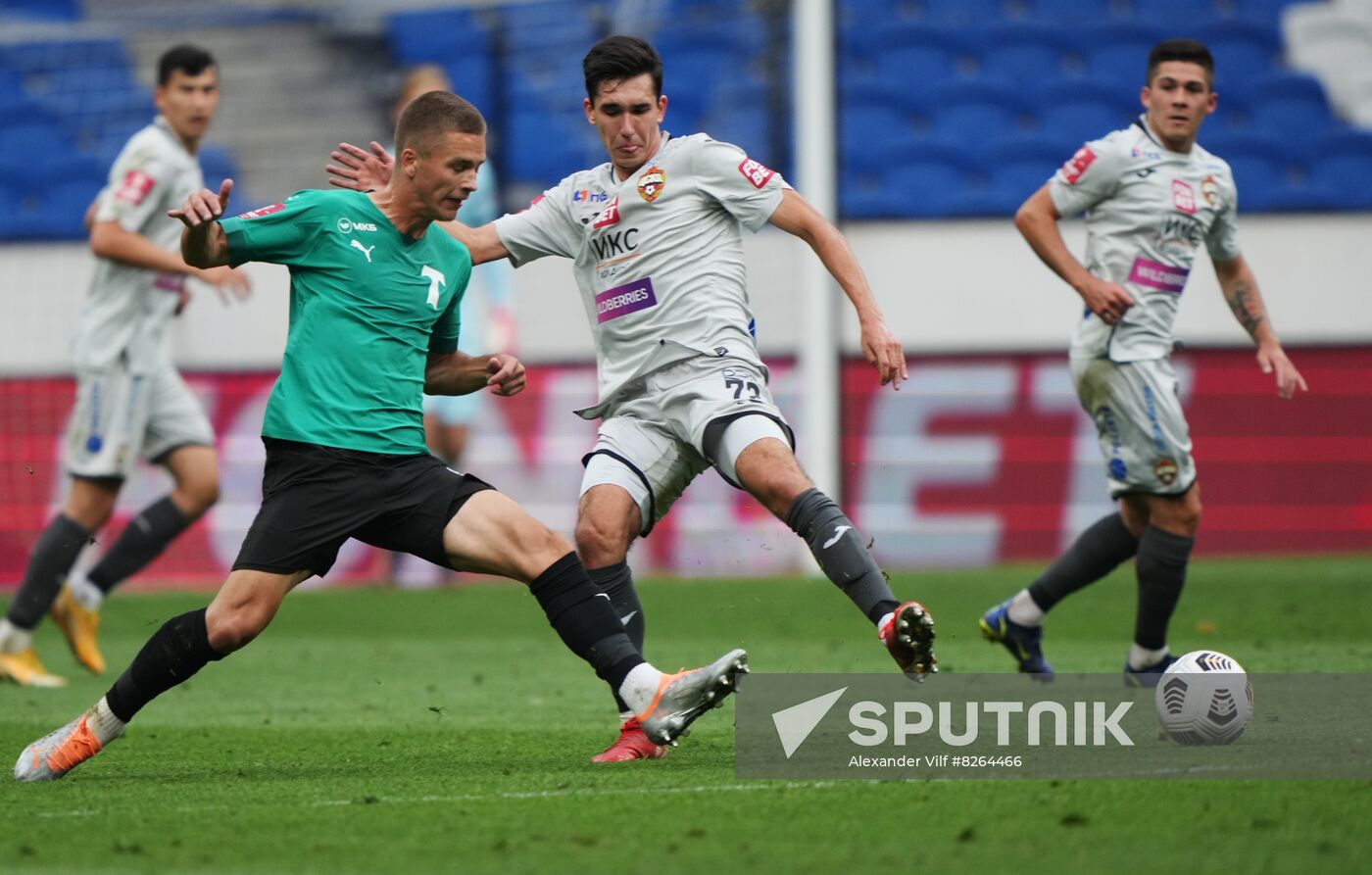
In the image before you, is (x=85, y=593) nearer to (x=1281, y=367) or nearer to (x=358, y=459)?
(x=358, y=459)

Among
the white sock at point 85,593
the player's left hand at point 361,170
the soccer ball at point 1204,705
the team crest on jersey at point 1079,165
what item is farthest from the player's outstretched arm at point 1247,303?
the white sock at point 85,593

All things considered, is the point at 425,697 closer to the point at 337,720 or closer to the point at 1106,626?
the point at 337,720

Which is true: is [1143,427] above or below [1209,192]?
below

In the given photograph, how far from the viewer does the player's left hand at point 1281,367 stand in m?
6.71

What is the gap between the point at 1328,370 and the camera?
1246 centimetres

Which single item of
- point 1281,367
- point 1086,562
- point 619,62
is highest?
point 619,62

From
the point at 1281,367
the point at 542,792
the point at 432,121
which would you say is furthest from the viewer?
the point at 1281,367

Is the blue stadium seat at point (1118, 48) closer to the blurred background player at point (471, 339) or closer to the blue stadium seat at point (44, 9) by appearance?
the blurred background player at point (471, 339)

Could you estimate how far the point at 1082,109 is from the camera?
14.7 meters

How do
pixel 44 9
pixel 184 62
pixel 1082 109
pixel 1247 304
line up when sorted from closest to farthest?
pixel 1247 304
pixel 184 62
pixel 1082 109
pixel 44 9

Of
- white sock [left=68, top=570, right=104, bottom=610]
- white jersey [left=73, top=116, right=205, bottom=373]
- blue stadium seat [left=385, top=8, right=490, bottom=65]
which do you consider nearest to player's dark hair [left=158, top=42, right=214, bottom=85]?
white jersey [left=73, top=116, right=205, bottom=373]

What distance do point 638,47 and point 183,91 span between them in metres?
3.43

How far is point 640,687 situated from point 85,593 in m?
4.22

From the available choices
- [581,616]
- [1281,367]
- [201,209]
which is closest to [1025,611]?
[1281,367]
